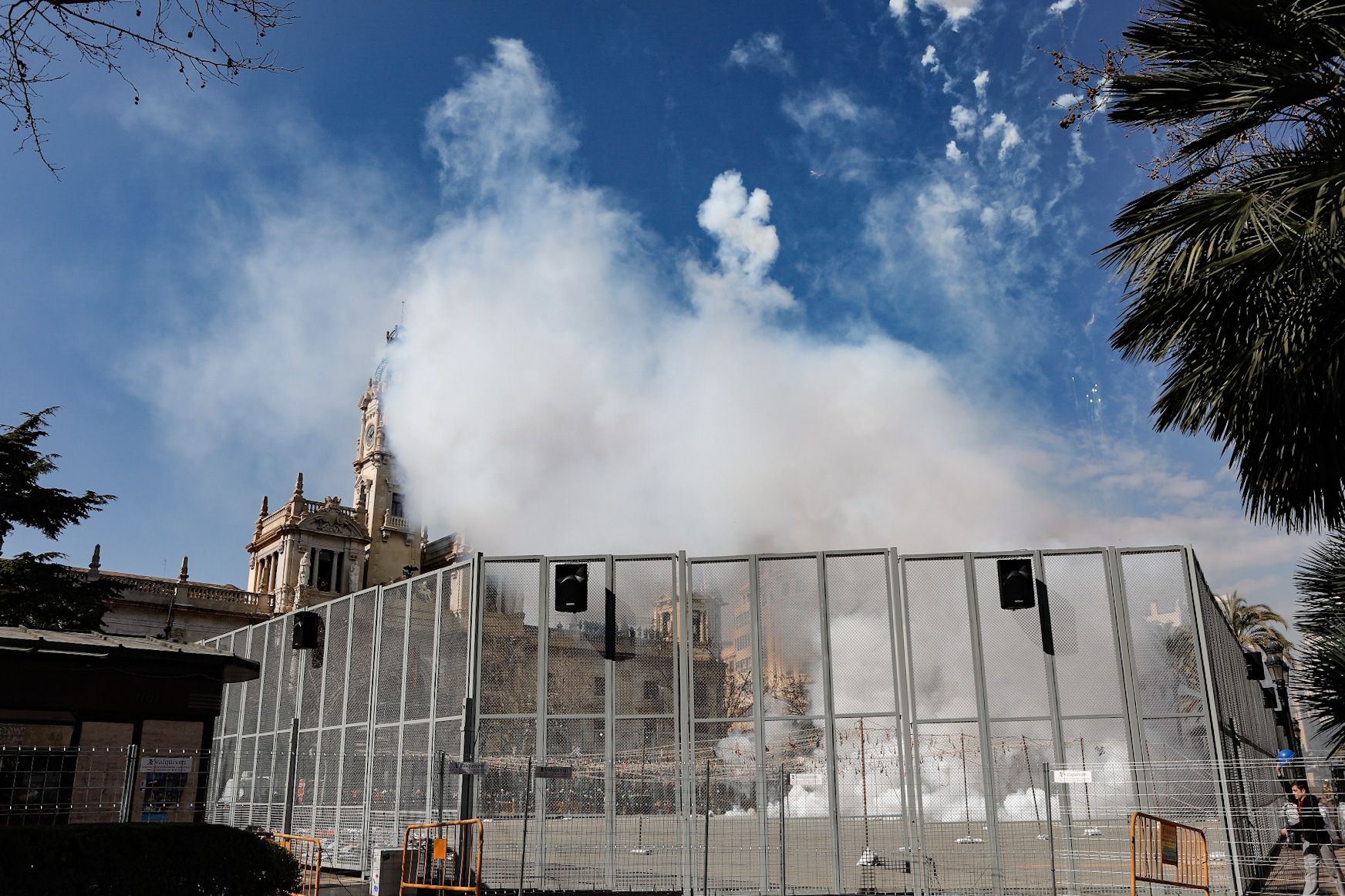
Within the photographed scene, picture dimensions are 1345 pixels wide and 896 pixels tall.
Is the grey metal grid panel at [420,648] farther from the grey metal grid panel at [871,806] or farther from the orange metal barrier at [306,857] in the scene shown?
the grey metal grid panel at [871,806]

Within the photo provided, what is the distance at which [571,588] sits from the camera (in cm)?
1569

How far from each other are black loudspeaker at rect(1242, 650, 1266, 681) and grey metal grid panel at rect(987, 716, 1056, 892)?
446 inches

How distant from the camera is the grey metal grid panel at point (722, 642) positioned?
49.2 ft

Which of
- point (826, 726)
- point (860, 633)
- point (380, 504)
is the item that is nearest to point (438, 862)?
point (826, 726)

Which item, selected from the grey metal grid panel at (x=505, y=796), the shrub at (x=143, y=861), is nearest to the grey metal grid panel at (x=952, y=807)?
the grey metal grid panel at (x=505, y=796)

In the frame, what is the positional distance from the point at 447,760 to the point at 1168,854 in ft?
34.4

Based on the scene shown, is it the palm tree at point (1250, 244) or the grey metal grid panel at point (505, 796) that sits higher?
the palm tree at point (1250, 244)

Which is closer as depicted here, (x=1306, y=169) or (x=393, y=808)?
(x=1306, y=169)

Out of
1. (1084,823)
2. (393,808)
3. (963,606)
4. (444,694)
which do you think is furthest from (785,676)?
(393,808)

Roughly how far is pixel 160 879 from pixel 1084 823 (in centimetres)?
1129

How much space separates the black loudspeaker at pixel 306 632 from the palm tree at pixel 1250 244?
17298 millimetres

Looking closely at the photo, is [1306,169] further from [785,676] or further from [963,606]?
A: [785,676]

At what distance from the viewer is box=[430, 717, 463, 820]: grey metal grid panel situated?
604 inches

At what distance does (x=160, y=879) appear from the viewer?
816 centimetres
